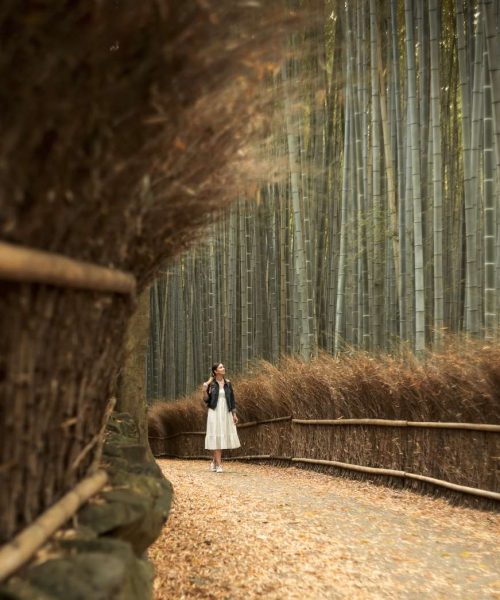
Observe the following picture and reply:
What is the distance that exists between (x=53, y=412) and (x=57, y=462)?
0.16 m

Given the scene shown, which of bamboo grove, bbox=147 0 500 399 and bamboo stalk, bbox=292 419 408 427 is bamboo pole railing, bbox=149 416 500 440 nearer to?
bamboo stalk, bbox=292 419 408 427

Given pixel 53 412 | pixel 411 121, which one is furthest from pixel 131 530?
pixel 411 121

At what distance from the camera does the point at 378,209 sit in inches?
325

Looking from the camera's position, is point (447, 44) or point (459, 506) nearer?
point (459, 506)

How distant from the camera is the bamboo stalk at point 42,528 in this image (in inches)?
63.2

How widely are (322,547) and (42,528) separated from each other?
2.56 m

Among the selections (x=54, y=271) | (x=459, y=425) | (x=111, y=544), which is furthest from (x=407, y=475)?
(x=54, y=271)

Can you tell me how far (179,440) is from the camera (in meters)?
12.6

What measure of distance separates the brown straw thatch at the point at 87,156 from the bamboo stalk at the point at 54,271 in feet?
0.11

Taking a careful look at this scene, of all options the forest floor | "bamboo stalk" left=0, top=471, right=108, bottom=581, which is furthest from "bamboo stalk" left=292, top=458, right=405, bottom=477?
"bamboo stalk" left=0, top=471, right=108, bottom=581

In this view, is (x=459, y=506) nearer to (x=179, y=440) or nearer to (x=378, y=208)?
(x=378, y=208)

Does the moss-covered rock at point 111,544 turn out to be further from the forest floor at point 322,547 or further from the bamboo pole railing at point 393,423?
the bamboo pole railing at point 393,423

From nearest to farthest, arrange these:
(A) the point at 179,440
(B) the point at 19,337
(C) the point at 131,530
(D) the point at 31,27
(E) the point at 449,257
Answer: (D) the point at 31,27, (B) the point at 19,337, (C) the point at 131,530, (E) the point at 449,257, (A) the point at 179,440

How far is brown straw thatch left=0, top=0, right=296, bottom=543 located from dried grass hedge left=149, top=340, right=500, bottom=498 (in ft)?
11.6
